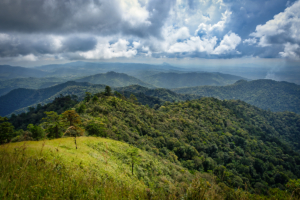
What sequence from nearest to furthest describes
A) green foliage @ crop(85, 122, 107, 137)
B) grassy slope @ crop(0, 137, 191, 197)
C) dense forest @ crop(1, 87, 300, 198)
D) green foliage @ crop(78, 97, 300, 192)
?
grassy slope @ crop(0, 137, 191, 197)
green foliage @ crop(85, 122, 107, 137)
dense forest @ crop(1, 87, 300, 198)
green foliage @ crop(78, 97, 300, 192)

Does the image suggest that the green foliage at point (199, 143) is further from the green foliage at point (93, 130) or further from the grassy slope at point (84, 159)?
the grassy slope at point (84, 159)

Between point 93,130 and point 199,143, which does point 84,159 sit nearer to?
point 93,130

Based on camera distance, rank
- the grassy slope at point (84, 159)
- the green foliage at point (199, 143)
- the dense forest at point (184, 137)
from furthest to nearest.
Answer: the green foliage at point (199, 143) < the dense forest at point (184, 137) < the grassy slope at point (84, 159)

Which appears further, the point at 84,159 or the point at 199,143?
the point at 199,143

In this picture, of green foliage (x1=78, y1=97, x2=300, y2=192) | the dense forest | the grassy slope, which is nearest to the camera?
the grassy slope

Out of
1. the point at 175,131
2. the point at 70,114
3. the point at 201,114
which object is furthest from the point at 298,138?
the point at 70,114

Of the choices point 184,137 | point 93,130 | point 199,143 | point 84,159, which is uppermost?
point 84,159

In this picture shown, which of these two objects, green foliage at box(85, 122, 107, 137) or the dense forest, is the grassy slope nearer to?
the dense forest

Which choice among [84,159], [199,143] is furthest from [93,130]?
[199,143]

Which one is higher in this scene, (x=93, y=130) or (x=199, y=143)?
(x=93, y=130)

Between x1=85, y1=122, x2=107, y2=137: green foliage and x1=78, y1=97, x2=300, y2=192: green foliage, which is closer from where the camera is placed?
x1=85, y1=122, x2=107, y2=137: green foliage

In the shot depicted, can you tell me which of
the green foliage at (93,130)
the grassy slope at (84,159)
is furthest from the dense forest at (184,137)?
the grassy slope at (84,159)

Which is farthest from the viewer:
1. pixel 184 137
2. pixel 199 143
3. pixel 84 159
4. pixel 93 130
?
pixel 184 137

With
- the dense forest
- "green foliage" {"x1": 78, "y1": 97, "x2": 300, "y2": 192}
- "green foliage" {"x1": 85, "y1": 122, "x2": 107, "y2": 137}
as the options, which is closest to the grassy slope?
the dense forest
